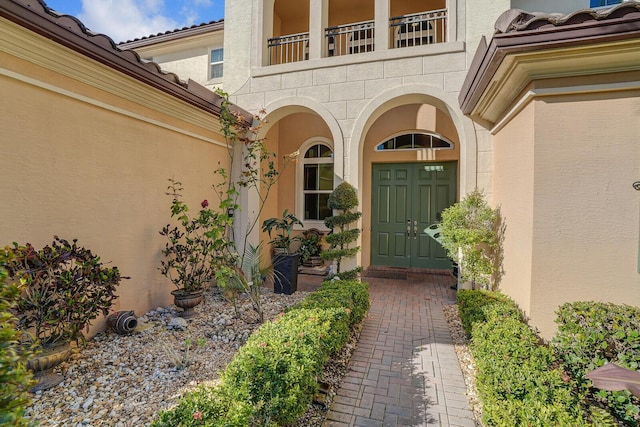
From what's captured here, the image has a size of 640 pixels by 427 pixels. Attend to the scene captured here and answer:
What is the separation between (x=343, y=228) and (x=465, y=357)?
11.9 feet

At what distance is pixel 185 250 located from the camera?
565 cm

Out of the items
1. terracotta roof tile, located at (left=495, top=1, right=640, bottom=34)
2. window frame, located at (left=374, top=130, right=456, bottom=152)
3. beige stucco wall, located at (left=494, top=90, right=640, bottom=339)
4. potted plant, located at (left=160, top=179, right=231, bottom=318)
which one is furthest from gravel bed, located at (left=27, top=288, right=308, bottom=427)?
window frame, located at (left=374, top=130, right=456, bottom=152)

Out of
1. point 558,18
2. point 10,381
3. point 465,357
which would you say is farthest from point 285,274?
point 558,18

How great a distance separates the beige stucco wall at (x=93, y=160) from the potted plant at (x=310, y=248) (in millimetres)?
3913

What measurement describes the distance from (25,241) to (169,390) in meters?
2.54

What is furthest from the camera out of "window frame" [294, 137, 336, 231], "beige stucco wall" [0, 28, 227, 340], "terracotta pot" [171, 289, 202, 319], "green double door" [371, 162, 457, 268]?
"window frame" [294, 137, 336, 231]

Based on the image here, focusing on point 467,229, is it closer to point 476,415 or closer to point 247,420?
point 476,415

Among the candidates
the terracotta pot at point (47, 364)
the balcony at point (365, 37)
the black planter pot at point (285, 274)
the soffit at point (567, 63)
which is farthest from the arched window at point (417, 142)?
the terracotta pot at point (47, 364)

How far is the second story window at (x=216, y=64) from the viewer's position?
10828 mm

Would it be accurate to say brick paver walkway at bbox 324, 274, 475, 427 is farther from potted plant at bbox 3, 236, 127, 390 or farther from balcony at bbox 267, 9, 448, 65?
balcony at bbox 267, 9, 448, 65

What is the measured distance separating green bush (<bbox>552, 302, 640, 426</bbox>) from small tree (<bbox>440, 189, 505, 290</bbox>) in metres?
2.11

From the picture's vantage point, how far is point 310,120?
9773 mm

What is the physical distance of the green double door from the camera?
28.8ft

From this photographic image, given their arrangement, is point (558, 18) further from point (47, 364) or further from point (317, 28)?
point (47, 364)
